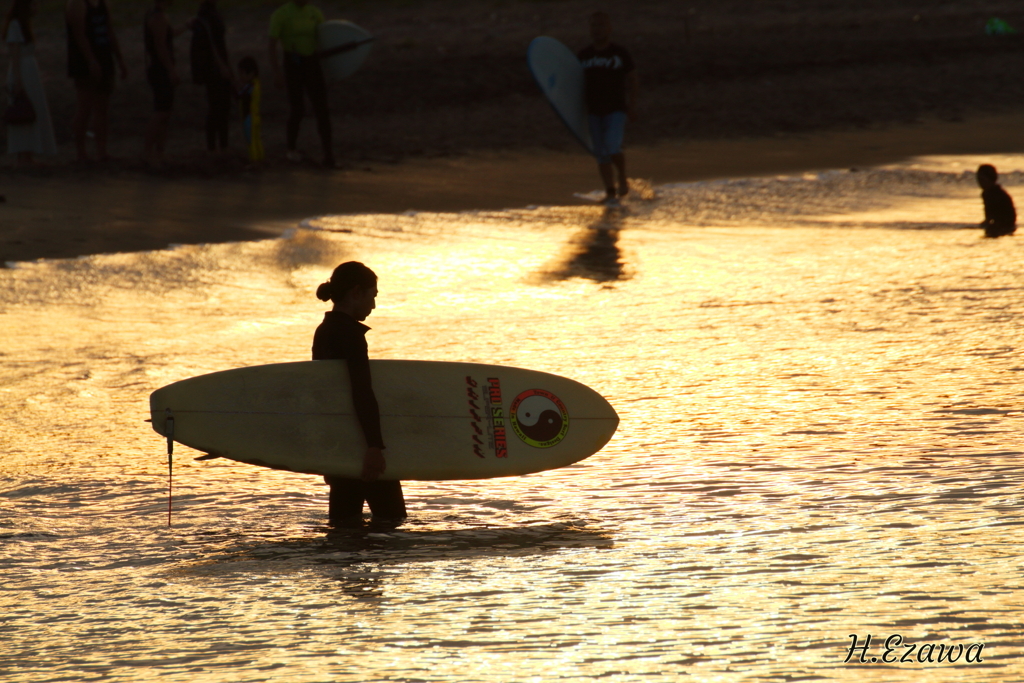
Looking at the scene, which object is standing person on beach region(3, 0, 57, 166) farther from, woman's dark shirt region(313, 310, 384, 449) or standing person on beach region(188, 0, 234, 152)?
woman's dark shirt region(313, 310, 384, 449)

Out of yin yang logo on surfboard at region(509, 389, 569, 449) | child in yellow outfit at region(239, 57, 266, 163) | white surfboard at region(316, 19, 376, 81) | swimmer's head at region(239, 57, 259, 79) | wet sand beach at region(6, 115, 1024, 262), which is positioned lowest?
yin yang logo on surfboard at region(509, 389, 569, 449)

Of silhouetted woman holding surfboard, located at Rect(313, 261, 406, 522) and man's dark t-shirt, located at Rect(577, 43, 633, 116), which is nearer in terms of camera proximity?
silhouetted woman holding surfboard, located at Rect(313, 261, 406, 522)

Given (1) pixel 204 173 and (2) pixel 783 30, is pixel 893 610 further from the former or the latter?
(2) pixel 783 30

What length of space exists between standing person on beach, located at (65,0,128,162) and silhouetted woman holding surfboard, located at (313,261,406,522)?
24.6ft

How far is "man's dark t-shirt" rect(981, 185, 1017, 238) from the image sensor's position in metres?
9.30

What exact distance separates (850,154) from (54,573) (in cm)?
1282

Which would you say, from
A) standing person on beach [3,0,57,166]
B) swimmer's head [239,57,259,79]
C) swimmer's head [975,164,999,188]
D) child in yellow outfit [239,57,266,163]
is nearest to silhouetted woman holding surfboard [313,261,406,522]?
swimmer's head [975,164,999,188]

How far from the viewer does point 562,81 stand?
11852 millimetres

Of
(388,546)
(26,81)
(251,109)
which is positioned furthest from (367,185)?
(388,546)

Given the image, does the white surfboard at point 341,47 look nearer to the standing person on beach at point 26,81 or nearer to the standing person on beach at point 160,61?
the standing person on beach at point 160,61

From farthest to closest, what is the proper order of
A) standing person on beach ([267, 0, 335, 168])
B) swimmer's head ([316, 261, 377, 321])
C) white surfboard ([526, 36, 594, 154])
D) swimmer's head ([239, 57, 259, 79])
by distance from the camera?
1. swimmer's head ([239, 57, 259, 79])
2. standing person on beach ([267, 0, 335, 168])
3. white surfboard ([526, 36, 594, 154])
4. swimmer's head ([316, 261, 377, 321])

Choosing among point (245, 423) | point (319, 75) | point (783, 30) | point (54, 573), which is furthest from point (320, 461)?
point (783, 30)

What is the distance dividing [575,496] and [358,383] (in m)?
0.86

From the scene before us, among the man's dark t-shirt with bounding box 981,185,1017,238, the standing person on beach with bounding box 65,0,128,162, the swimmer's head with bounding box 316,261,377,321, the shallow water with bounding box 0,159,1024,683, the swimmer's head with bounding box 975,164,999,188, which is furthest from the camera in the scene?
the standing person on beach with bounding box 65,0,128,162
